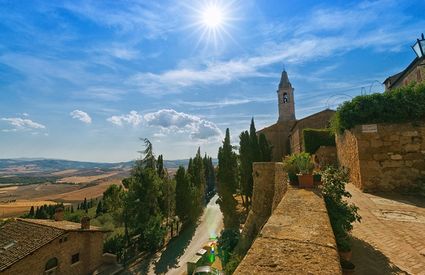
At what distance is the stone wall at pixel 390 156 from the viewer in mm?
8062

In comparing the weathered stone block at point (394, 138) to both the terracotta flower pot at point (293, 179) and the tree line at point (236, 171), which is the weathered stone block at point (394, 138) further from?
the tree line at point (236, 171)

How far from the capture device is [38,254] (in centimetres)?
1431

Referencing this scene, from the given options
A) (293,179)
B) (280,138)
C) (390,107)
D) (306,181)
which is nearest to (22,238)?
(293,179)

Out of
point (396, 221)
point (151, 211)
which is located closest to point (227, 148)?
point (151, 211)

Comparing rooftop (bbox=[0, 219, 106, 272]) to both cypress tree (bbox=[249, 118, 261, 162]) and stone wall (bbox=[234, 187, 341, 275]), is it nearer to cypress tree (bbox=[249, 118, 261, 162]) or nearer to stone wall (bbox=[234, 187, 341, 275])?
stone wall (bbox=[234, 187, 341, 275])

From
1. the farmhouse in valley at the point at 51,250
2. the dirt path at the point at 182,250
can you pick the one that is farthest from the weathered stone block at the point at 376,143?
the farmhouse in valley at the point at 51,250

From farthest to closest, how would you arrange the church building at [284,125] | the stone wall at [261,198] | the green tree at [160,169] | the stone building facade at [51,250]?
the church building at [284,125] → the green tree at [160,169] → the stone building facade at [51,250] → the stone wall at [261,198]

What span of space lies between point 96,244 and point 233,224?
12659mm

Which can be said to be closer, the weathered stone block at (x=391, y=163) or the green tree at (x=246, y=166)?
the weathered stone block at (x=391, y=163)

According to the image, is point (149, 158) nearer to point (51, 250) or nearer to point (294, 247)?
point (51, 250)

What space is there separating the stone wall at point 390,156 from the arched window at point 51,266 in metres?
18.0

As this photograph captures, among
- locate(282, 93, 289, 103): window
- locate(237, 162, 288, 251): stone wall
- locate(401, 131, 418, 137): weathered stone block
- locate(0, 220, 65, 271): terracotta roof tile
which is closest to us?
locate(401, 131, 418, 137): weathered stone block

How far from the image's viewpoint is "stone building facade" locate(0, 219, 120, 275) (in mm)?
13732

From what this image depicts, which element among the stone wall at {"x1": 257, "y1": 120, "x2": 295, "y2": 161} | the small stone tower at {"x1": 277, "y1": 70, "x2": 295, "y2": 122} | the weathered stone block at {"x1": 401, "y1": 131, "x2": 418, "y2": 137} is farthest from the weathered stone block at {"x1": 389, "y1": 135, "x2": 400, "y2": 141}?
the small stone tower at {"x1": 277, "y1": 70, "x2": 295, "y2": 122}
